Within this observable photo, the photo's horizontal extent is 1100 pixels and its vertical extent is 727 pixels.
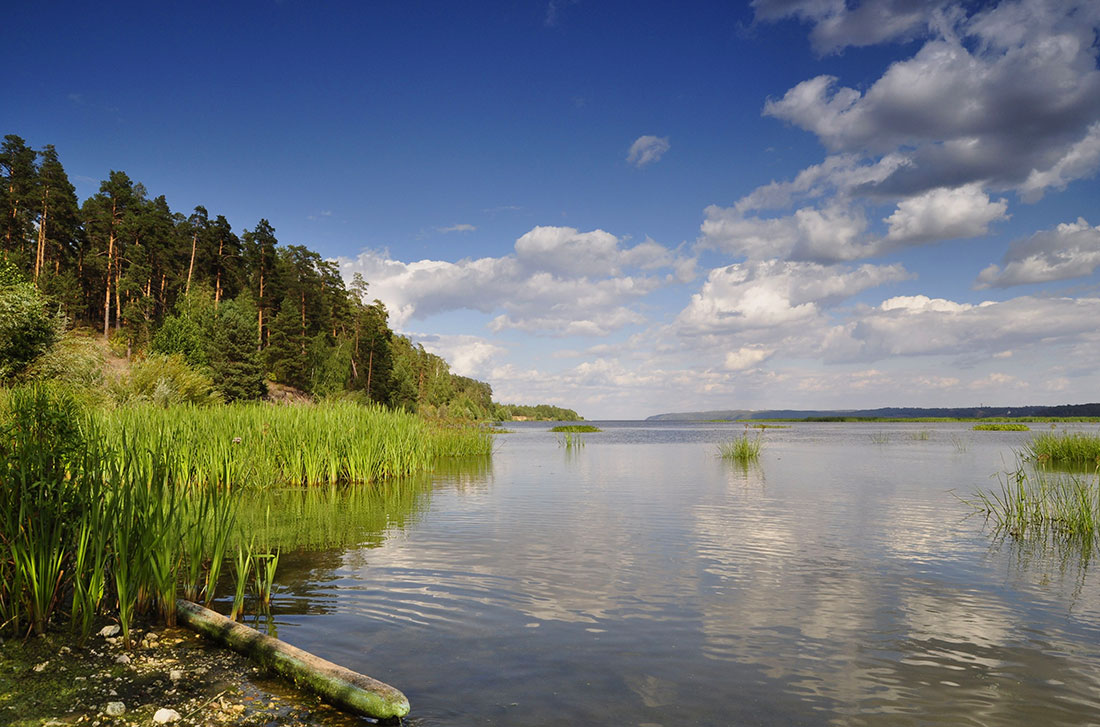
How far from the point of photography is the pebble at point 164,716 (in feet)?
14.8

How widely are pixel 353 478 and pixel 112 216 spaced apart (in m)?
60.5

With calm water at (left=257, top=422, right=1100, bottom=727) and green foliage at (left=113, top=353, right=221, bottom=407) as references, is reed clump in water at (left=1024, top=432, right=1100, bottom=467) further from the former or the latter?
green foliage at (left=113, top=353, right=221, bottom=407)

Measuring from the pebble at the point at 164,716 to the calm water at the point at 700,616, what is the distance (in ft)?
6.12

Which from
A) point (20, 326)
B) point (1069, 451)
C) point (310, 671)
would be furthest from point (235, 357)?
point (1069, 451)

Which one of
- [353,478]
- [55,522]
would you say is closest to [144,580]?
[55,522]

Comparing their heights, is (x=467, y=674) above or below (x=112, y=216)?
below

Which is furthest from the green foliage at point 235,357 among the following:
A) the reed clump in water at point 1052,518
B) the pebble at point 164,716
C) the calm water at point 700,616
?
the reed clump in water at point 1052,518

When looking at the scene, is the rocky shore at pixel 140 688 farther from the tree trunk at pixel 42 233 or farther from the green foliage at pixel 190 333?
the tree trunk at pixel 42 233

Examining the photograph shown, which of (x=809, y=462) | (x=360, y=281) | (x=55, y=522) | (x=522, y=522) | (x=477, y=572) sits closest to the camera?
(x=55, y=522)

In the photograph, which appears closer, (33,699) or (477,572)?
(33,699)

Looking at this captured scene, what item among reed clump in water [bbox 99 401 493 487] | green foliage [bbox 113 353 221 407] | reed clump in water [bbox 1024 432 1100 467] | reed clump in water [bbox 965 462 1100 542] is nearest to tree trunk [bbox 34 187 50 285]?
green foliage [bbox 113 353 221 407]

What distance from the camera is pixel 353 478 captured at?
66.6ft

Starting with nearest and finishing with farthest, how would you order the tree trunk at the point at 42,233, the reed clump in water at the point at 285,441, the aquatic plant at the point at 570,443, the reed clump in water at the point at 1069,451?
the reed clump in water at the point at 285,441, the reed clump in water at the point at 1069,451, the aquatic plant at the point at 570,443, the tree trunk at the point at 42,233

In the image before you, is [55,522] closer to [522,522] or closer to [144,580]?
[144,580]
